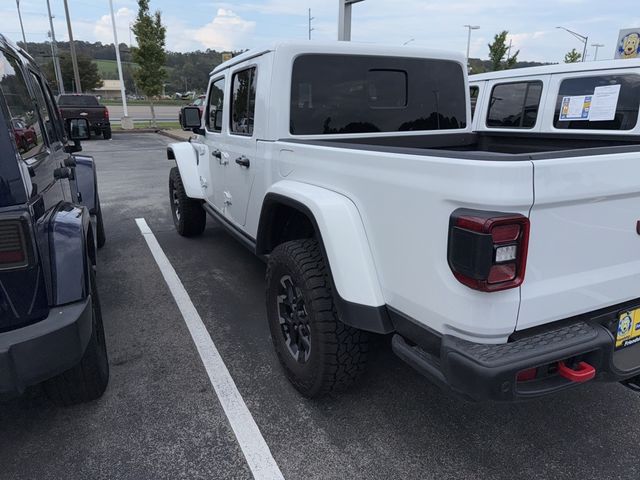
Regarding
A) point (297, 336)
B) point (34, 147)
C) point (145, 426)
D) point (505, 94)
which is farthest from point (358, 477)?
point (505, 94)

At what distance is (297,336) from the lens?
2.80 metres

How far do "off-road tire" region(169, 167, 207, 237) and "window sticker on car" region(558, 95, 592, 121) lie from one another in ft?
15.4

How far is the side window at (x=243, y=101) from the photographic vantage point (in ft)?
11.7

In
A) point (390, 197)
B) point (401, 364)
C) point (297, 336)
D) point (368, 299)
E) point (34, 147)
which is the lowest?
point (401, 364)

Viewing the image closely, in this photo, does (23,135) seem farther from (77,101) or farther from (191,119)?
(77,101)

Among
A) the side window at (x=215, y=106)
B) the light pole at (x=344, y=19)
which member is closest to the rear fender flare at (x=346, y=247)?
the side window at (x=215, y=106)

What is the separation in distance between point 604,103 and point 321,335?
498 centimetres

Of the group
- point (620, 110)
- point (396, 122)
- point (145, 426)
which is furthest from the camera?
point (620, 110)

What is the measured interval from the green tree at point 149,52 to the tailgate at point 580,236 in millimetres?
23518

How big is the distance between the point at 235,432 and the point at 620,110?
5456 millimetres

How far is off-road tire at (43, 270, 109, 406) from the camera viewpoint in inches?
96.6

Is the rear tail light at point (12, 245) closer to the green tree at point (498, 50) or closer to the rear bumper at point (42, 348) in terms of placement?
the rear bumper at point (42, 348)

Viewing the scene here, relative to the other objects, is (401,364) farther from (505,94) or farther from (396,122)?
(505,94)

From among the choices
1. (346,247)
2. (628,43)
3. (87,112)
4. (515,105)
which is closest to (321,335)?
(346,247)
